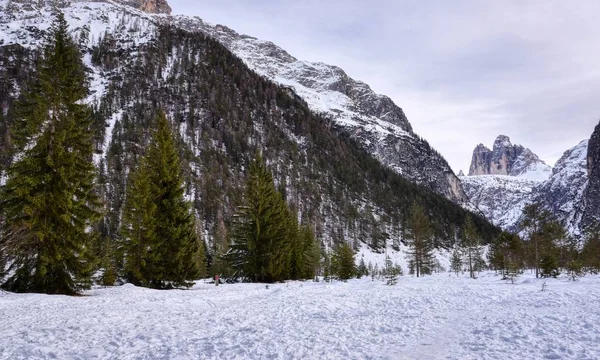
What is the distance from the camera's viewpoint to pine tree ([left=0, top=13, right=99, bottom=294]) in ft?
59.0

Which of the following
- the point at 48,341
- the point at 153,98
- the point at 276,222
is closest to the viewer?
the point at 48,341

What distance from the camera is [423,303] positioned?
14852mm

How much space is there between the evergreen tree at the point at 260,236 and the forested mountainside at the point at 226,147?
77024 mm

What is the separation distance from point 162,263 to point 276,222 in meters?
12.2

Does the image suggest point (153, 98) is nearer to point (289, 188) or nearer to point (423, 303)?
point (289, 188)

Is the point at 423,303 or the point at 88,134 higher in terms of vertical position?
the point at 88,134

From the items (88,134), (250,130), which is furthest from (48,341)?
(250,130)

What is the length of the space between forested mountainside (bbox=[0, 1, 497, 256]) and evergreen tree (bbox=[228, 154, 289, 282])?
77.0 m

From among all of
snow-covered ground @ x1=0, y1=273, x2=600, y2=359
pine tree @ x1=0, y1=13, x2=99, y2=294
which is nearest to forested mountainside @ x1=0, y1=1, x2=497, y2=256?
pine tree @ x1=0, y1=13, x2=99, y2=294

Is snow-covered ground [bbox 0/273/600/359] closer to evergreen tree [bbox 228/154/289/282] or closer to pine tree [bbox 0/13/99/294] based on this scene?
pine tree [bbox 0/13/99/294]

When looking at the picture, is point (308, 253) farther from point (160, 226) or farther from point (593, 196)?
point (593, 196)

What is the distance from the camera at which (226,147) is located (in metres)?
157

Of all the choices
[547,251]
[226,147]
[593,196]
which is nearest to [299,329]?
[547,251]

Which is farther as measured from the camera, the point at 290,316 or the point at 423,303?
the point at 423,303
